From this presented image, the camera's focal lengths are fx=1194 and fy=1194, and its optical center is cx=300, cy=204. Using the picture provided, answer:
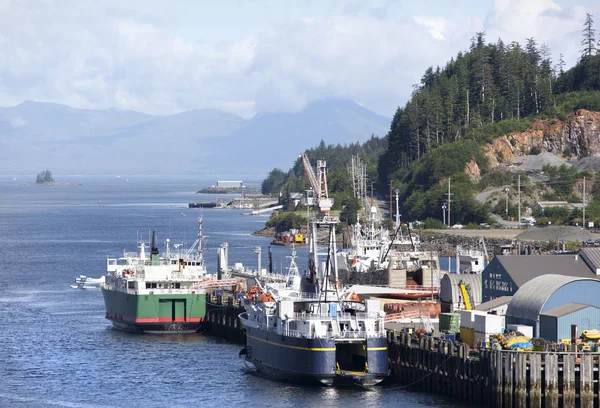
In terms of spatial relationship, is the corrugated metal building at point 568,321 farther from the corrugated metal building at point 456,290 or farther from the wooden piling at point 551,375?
the corrugated metal building at point 456,290

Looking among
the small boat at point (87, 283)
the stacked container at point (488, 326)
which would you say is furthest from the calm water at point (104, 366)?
the stacked container at point (488, 326)

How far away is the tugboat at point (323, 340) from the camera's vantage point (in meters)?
55.2

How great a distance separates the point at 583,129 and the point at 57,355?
11722cm

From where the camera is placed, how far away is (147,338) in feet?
249

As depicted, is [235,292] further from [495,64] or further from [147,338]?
[495,64]

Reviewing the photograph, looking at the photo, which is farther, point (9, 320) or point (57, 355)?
point (9, 320)

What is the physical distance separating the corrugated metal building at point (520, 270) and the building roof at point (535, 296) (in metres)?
7.37

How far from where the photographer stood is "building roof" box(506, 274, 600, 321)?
54.8m

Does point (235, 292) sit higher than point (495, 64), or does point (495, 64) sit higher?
point (495, 64)

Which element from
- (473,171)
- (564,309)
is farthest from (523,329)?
(473,171)

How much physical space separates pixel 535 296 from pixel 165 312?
97.4ft

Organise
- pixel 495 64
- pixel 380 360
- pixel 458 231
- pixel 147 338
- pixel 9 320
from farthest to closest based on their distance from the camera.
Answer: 1. pixel 495 64
2. pixel 458 231
3. pixel 9 320
4. pixel 147 338
5. pixel 380 360

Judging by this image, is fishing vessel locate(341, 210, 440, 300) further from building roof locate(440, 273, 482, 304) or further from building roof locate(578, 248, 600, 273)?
building roof locate(578, 248, 600, 273)

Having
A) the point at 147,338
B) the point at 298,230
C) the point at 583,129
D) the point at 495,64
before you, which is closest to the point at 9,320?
the point at 147,338
